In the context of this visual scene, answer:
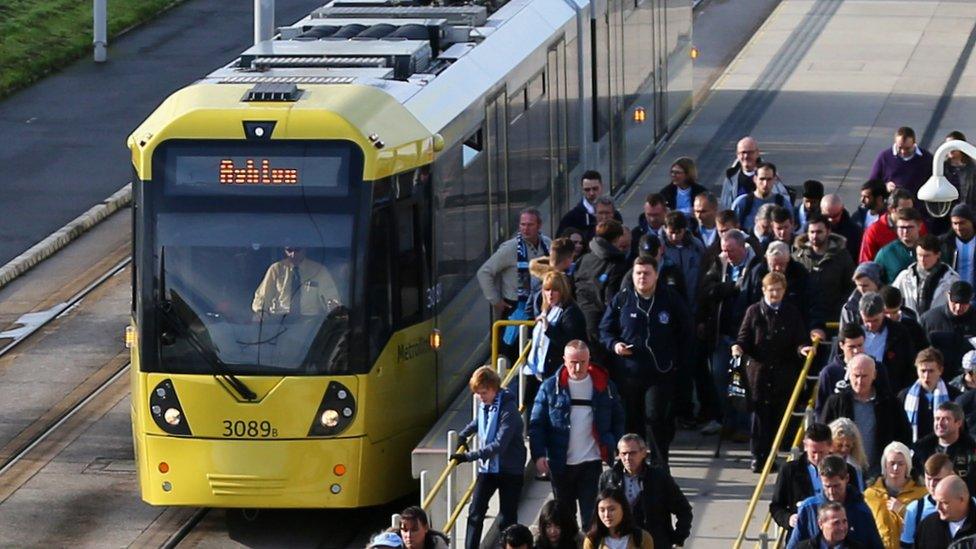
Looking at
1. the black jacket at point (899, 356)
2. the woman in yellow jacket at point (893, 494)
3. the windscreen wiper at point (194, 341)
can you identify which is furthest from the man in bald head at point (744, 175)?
the woman in yellow jacket at point (893, 494)

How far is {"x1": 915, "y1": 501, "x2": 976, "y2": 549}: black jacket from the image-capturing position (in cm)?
1311

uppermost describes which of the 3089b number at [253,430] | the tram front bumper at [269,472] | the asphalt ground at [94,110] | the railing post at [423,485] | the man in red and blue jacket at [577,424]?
the man in red and blue jacket at [577,424]

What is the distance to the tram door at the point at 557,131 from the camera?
74.8 ft

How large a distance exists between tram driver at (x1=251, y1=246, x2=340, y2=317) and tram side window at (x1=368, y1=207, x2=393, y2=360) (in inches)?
11.2

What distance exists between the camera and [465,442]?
51.2ft

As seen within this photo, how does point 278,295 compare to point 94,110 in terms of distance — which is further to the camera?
point 94,110

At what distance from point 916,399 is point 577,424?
2.16m

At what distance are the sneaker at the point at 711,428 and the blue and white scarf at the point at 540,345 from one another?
199cm

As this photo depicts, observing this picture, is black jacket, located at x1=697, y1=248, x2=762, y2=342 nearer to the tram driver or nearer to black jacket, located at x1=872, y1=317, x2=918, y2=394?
black jacket, located at x1=872, y1=317, x2=918, y2=394

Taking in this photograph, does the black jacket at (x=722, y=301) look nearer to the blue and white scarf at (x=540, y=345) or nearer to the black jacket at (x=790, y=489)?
the blue and white scarf at (x=540, y=345)

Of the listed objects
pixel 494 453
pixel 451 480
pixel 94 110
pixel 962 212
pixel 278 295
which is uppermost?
pixel 962 212

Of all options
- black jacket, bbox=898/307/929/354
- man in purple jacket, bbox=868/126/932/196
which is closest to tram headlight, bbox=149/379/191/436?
A: black jacket, bbox=898/307/929/354

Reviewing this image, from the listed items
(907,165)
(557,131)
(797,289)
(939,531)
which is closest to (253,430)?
(797,289)

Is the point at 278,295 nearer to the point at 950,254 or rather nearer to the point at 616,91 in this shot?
the point at 950,254
